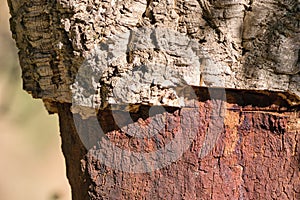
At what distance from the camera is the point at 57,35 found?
1.44m

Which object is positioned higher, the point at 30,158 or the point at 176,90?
the point at 176,90

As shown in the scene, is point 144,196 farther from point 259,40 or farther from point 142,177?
point 259,40

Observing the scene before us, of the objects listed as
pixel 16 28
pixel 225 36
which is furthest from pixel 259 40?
pixel 16 28

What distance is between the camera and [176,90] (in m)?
1.35

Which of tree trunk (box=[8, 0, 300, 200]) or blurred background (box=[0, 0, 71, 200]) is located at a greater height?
tree trunk (box=[8, 0, 300, 200])

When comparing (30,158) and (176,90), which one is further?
(30,158)

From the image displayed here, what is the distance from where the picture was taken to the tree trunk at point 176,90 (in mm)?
1322

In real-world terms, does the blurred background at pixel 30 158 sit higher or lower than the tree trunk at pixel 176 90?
lower

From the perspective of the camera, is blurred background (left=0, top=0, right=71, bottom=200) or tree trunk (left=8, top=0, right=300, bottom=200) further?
blurred background (left=0, top=0, right=71, bottom=200)

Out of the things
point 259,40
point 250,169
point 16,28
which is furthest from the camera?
point 16,28

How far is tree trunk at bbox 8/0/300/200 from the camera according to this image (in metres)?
1.32

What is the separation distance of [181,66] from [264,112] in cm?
24

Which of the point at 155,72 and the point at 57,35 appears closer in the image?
the point at 155,72

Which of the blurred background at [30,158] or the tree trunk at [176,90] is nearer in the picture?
the tree trunk at [176,90]
